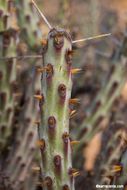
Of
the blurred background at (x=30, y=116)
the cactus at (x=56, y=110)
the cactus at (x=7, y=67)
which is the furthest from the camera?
the blurred background at (x=30, y=116)

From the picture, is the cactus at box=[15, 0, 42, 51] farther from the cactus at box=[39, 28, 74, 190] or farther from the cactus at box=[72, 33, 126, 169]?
the cactus at box=[39, 28, 74, 190]

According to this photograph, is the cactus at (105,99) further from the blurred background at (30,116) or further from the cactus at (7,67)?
the cactus at (7,67)

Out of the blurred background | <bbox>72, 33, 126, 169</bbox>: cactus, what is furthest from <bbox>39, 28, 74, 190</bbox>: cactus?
<bbox>72, 33, 126, 169</bbox>: cactus

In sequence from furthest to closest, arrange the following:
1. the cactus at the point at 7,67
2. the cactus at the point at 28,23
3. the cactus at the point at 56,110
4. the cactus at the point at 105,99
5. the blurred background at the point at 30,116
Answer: the cactus at the point at 105,99 → the cactus at the point at 28,23 → the blurred background at the point at 30,116 → the cactus at the point at 7,67 → the cactus at the point at 56,110

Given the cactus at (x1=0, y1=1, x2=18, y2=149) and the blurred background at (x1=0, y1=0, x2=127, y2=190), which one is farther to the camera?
the blurred background at (x1=0, y1=0, x2=127, y2=190)

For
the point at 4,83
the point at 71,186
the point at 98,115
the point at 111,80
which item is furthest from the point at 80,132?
the point at 71,186

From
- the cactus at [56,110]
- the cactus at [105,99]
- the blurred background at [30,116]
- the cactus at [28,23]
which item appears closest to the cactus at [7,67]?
the blurred background at [30,116]

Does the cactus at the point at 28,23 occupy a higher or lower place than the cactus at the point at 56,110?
higher

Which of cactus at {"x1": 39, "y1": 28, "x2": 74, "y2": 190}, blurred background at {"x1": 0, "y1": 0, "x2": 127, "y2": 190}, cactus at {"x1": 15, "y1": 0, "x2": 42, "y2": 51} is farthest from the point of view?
cactus at {"x1": 15, "y1": 0, "x2": 42, "y2": 51}

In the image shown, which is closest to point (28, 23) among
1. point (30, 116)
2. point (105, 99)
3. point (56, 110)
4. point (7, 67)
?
point (7, 67)
